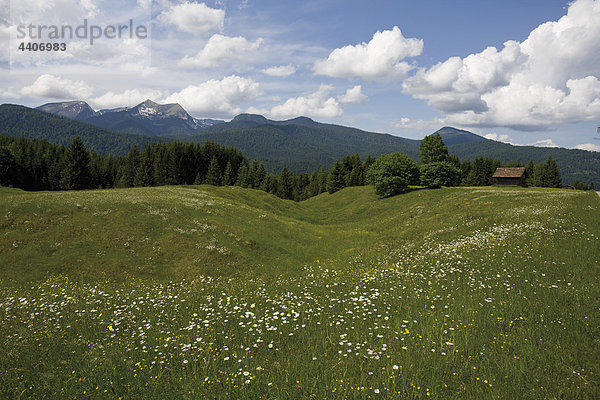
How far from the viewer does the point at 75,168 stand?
301ft

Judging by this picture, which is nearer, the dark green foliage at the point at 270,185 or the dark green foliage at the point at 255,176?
the dark green foliage at the point at 255,176

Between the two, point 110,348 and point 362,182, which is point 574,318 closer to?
point 110,348

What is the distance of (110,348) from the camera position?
32.0 feet

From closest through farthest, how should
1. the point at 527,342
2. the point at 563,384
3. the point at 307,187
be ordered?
the point at 563,384
the point at 527,342
the point at 307,187

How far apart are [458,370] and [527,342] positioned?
272 cm

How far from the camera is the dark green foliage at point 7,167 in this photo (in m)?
88.6

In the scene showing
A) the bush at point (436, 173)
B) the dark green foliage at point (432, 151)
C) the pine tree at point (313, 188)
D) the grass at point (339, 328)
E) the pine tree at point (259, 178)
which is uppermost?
the dark green foliage at point (432, 151)

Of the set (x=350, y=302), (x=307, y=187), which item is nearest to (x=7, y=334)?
(x=350, y=302)

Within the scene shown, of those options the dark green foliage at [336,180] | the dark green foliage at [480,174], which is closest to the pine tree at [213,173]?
the dark green foliage at [336,180]

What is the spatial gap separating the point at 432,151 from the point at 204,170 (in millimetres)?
90190

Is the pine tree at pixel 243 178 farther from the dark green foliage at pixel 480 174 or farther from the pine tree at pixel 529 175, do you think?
the pine tree at pixel 529 175

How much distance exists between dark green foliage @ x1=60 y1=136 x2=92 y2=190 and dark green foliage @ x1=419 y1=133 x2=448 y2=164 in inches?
4179

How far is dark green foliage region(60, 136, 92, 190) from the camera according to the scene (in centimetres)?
9079

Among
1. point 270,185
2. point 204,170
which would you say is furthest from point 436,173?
point 204,170
